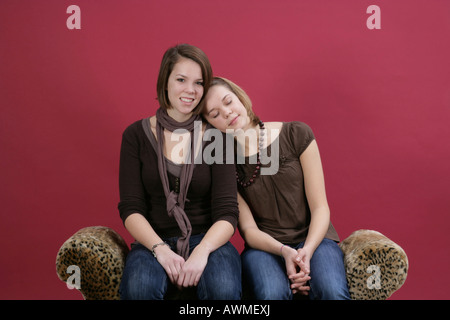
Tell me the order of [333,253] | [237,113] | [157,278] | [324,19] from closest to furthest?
1. [157,278]
2. [333,253]
3. [237,113]
4. [324,19]

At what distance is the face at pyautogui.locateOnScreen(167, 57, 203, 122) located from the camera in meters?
1.99

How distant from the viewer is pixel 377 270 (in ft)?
5.99

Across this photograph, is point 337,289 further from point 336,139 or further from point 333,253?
point 336,139

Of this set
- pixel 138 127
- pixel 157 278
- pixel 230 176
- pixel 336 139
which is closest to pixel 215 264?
pixel 157 278

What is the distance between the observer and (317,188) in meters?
2.10

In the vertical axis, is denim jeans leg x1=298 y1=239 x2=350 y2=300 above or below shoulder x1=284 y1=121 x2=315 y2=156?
below

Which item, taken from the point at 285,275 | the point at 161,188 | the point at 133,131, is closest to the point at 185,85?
the point at 133,131

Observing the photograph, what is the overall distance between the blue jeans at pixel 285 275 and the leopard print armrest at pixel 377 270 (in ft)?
0.16

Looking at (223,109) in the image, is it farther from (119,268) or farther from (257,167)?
(119,268)

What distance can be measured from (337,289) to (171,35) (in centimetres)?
181

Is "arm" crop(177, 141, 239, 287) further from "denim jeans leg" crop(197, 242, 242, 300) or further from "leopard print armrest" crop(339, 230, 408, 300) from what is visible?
"leopard print armrest" crop(339, 230, 408, 300)

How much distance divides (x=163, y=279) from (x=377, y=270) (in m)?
0.89
